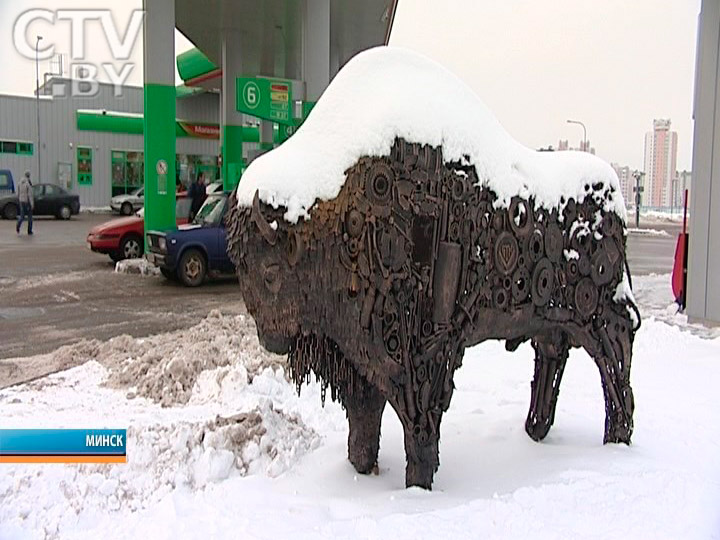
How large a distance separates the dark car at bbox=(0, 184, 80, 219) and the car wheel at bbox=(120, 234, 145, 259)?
14.8 meters

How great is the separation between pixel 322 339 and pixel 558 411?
2.40 metres

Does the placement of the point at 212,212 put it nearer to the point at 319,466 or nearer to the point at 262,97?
the point at 262,97

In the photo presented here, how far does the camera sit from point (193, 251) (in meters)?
11.5

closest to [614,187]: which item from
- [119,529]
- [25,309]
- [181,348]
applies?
[119,529]

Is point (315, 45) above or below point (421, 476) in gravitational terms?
above

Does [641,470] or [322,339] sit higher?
[322,339]

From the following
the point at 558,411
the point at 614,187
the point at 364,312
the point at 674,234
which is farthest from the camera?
the point at 674,234

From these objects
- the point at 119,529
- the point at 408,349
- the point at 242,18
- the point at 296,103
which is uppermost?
the point at 242,18

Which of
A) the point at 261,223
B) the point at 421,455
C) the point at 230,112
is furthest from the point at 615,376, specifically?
the point at 230,112

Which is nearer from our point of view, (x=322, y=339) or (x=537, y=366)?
(x=322, y=339)

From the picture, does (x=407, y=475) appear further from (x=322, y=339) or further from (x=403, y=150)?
(x=403, y=150)

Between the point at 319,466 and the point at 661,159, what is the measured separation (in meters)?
11.4

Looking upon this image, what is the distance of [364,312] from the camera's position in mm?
3312

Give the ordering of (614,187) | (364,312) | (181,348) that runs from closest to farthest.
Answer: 1. (364,312)
2. (614,187)
3. (181,348)
